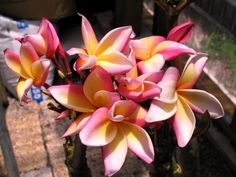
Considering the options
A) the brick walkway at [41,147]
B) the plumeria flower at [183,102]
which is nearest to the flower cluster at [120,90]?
the plumeria flower at [183,102]

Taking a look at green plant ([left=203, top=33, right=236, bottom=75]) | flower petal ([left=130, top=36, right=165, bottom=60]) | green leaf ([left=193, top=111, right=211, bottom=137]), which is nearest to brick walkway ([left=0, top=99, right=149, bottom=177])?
green plant ([left=203, top=33, right=236, bottom=75])

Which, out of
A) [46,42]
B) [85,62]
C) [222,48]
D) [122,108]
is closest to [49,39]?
[46,42]

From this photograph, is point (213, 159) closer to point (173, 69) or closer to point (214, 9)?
point (214, 9)

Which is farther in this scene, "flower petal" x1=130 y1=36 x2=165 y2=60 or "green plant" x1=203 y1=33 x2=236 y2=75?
"green plant" x1=203 y1=33 x2=236 y2=75

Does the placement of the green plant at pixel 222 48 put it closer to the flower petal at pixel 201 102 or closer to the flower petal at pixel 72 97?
the flower petal at pixel 201 102

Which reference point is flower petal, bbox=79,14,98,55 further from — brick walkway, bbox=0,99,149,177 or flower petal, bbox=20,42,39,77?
brick walkway, bbox=0,99,149,177

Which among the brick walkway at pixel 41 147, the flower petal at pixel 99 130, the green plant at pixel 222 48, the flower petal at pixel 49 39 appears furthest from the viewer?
the green plant at pixel 222 48
